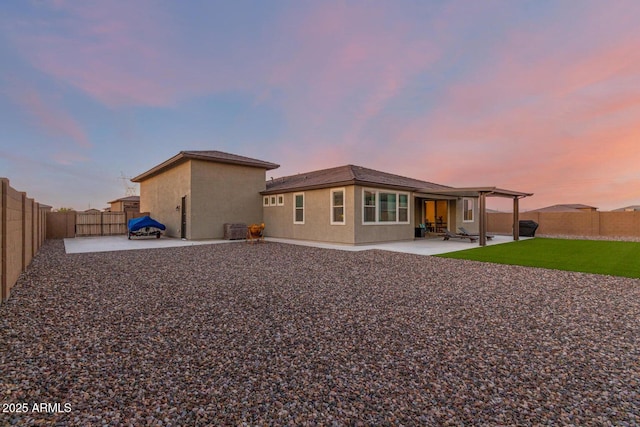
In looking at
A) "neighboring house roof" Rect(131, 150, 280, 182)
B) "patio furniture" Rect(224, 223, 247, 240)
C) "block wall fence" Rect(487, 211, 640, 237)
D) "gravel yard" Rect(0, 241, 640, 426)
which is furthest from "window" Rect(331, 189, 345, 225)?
"block wall fence" Rect(487, 211, 640, 237)

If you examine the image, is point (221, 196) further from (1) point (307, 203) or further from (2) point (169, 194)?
(1) point (307, 203)

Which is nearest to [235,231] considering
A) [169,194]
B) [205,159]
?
[205,159]

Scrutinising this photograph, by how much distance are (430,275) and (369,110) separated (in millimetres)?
11198

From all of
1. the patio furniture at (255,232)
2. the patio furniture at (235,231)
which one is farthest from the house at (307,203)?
the patio furniture at (255,232)

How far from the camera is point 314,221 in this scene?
13.8 meters

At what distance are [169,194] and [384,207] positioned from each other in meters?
13.1

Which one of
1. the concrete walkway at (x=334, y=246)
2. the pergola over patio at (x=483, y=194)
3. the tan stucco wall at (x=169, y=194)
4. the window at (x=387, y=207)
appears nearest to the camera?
the concrete walkway at (x=334, y=246)

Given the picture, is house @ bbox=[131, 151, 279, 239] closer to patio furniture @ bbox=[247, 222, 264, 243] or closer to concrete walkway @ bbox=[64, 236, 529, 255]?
concrete walkway @ bbox=[64, 236, 529, 255]

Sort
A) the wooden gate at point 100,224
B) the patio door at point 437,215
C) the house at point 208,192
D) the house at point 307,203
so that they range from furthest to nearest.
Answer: the patio door at point 437,215 → the wooden gate at point 100,224 → the house at point 208,192 → the house at point 307,203

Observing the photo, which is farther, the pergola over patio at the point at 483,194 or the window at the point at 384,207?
the window at the point at 384,207

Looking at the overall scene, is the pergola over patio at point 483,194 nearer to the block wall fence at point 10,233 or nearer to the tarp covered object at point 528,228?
the tarp covered object at point 528,228

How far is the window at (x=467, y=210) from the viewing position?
17984 millimetres

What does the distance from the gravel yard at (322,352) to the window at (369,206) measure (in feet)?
23.2

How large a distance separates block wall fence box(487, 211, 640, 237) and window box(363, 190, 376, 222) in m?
13.6
